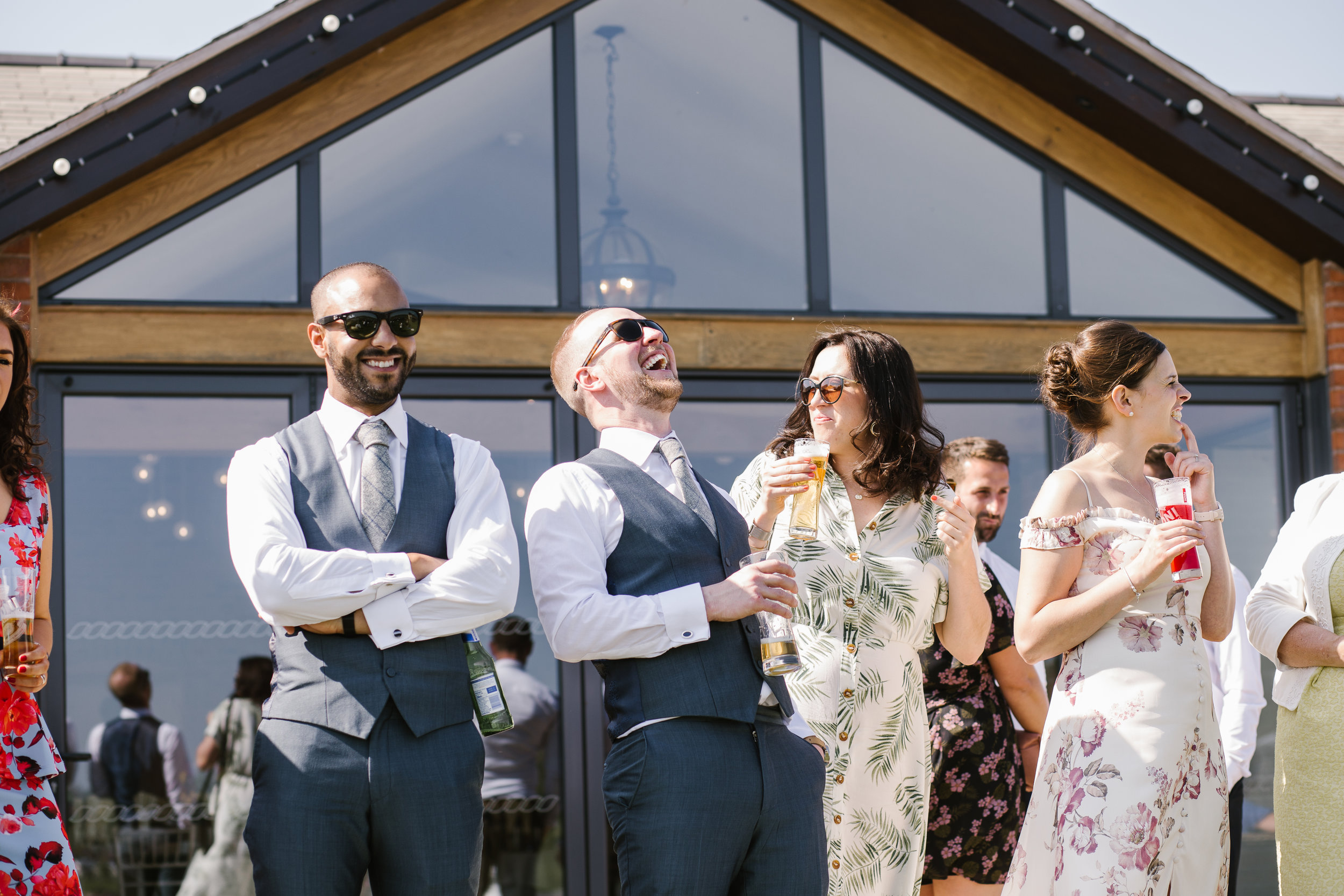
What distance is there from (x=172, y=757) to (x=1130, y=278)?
4.64 metres

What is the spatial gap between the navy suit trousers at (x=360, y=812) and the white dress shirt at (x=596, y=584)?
1.19 feet

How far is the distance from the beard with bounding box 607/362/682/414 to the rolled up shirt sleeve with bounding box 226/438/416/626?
0.60 meters

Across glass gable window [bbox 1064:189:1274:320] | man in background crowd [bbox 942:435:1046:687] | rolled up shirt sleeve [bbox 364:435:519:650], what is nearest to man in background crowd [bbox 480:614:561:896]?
man in background crowd [bbox 942:435:1046:687]

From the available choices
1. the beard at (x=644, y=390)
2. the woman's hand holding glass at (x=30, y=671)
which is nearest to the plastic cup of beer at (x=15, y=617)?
the woman's hand holding glass at (x=30, y=671)

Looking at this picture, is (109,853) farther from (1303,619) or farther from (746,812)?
(1303,619)

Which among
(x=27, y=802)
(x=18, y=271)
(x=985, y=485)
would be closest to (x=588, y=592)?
(x=27, y=802)

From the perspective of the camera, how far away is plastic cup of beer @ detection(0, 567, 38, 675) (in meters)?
2.59

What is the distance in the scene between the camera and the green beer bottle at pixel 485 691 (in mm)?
2600

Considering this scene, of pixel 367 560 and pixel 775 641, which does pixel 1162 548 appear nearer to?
pixel 775 641

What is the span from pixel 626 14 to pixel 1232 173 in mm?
2765

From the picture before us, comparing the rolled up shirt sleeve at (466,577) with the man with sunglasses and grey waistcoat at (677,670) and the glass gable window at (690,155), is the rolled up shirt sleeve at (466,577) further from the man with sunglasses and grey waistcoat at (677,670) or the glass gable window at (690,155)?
the glass gable window at (690,155)

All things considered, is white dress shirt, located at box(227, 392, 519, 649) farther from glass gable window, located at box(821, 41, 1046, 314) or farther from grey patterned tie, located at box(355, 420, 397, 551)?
glass gable window, located at box(821, 41, 1046, 314)

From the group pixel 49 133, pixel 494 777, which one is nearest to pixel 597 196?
pixel 49 133

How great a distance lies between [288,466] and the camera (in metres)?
2.74
